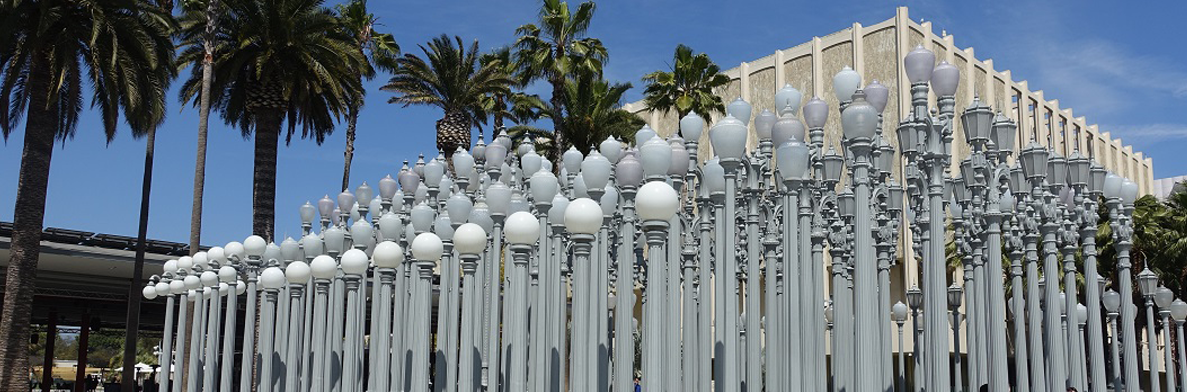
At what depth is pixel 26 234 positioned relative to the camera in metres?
23.2

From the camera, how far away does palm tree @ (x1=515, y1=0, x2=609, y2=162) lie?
32906 millimetres

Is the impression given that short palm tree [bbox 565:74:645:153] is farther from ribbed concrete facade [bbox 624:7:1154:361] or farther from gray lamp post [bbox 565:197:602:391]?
gray lamp post [bbox 565:197:602:391]

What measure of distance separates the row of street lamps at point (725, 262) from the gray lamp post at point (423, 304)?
0.08ft

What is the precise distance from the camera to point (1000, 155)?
1124 centimetres

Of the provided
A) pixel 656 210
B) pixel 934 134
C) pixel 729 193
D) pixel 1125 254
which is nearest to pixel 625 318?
pixel 656 210

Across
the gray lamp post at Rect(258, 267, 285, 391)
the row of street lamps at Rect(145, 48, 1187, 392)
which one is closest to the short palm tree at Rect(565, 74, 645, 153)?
the row of street lamps at Rect(145, 48, 1187, 392)

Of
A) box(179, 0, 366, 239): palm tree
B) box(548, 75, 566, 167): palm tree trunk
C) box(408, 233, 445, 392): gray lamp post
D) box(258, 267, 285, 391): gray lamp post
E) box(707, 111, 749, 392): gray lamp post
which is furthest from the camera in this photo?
box(548, 75, 566, 167): palm tree trunk

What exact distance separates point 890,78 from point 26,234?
31.7 m

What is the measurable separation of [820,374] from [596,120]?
23.5m

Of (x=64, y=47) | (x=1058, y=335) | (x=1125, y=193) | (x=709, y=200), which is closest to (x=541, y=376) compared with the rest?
(x=709, y=200)

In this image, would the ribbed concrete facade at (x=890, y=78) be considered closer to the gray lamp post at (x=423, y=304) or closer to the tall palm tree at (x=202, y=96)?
the tall palm tree at (x=202, y=96)

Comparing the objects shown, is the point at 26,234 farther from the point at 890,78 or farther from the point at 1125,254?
the point at 890,78

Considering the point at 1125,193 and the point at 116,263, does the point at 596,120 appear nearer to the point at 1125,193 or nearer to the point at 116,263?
the point at 116,263

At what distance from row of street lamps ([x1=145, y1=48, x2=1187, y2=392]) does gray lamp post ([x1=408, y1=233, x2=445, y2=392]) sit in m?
0.02
